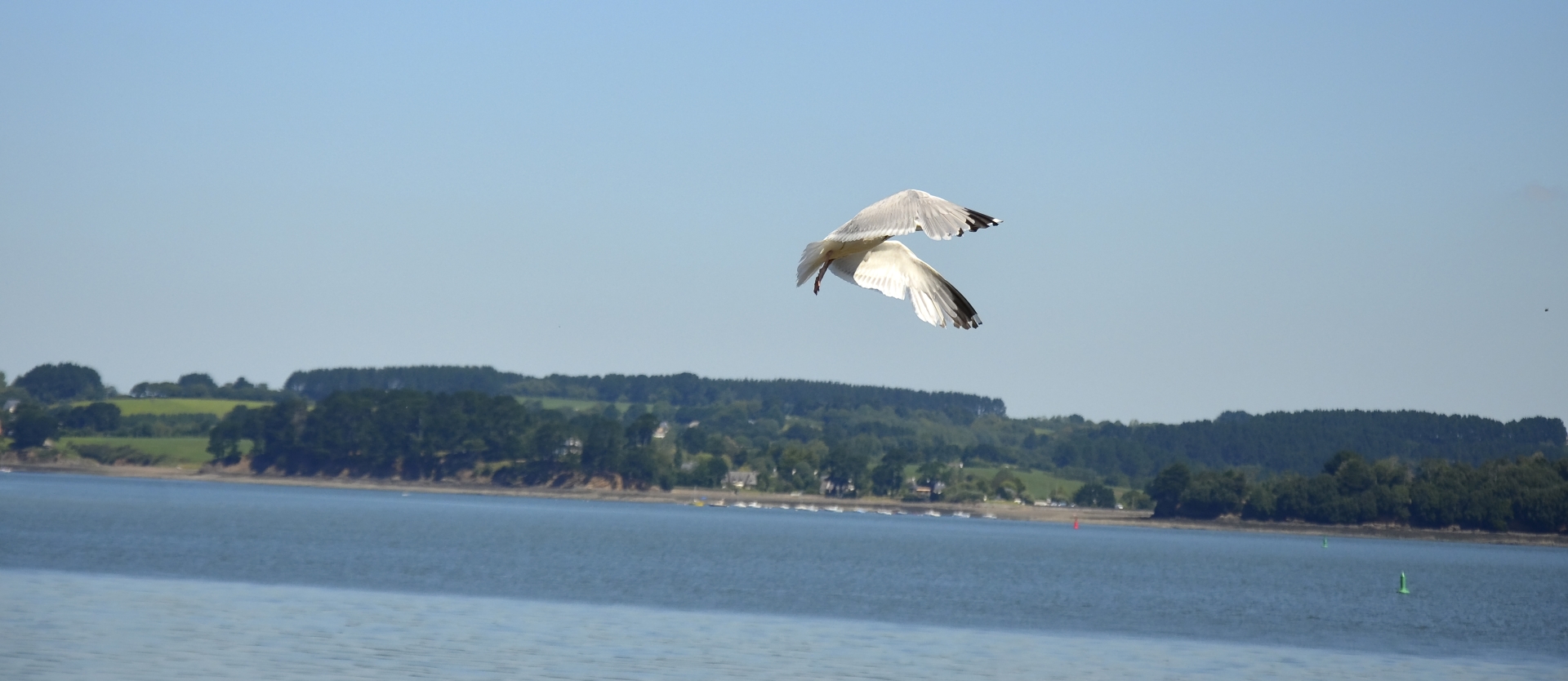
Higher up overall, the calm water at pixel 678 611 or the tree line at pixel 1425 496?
the tree line at pixel 1425 496

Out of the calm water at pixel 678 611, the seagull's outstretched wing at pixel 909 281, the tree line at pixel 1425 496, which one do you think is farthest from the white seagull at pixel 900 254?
the tree line at pixel 1425 496

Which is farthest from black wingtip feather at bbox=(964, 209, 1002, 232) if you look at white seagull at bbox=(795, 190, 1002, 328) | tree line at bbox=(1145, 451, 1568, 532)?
tree line at bbox=(1145, 451, 1568, 532)

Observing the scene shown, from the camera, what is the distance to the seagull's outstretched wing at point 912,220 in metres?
11.9

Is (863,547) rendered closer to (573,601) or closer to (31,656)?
(573,601)

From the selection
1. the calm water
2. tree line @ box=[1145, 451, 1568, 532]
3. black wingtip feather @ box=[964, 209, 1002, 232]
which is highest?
tree line @ box=[1145, 451, 1568, 532]

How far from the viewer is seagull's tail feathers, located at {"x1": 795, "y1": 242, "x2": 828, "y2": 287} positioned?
13.2 m

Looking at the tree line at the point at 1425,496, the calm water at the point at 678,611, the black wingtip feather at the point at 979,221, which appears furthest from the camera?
the tree line at the point at 1425,496

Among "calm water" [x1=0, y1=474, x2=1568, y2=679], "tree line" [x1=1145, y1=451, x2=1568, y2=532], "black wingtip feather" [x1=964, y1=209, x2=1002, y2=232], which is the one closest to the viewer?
"black wingtip feather" [x1=964, y1=209, x2=1002, y2=232]

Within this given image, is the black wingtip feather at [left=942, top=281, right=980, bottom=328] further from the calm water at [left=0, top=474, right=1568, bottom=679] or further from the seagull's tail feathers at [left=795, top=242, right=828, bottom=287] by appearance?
the calm water at [left=0, top=474, right=1568, bottom=679]

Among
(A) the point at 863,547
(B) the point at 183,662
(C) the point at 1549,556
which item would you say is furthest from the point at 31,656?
(C) the point at 1549,556

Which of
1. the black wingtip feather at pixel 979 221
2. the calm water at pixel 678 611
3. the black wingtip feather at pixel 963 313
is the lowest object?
the calm water at pixel 678 611

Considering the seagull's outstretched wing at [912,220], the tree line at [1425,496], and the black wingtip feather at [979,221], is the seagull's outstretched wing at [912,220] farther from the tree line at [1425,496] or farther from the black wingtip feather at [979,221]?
the tree line at [1425,496]

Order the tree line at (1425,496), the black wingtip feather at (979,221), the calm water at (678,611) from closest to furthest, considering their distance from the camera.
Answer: the black wingtip feather at (979,221) < the calm water at (678,611) < the tree line at (1425,496)

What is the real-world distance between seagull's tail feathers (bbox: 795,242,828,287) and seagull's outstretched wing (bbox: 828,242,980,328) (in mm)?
257
